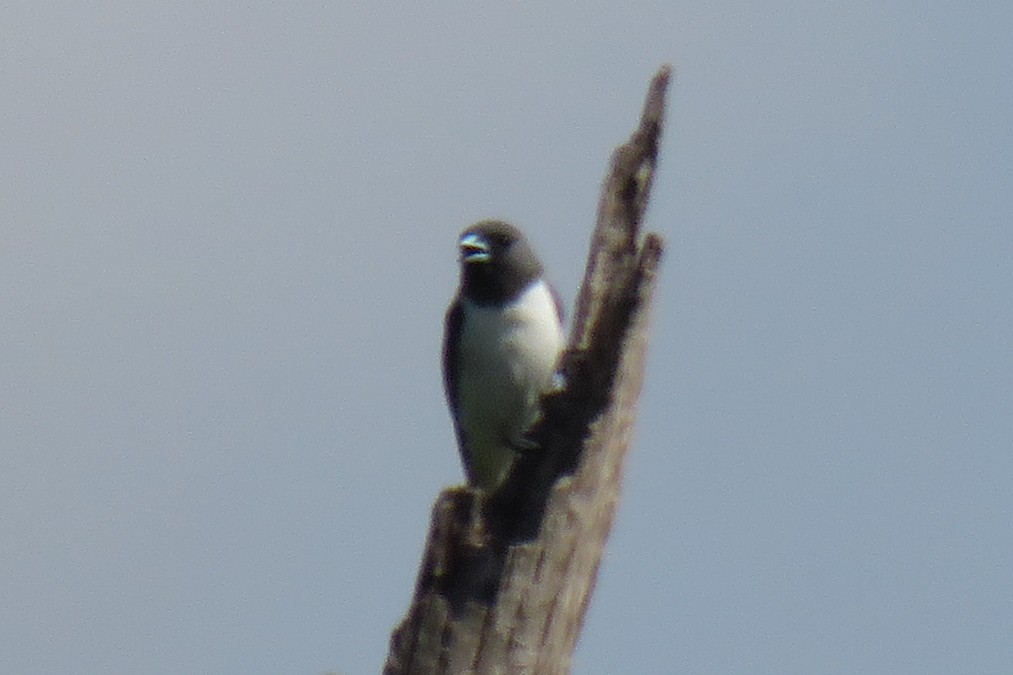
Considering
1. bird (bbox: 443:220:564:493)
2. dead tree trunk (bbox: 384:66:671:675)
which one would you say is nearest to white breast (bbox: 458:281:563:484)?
bird (bbox: 443:220:564:493)

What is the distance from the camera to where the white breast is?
26.6ft

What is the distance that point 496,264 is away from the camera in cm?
845

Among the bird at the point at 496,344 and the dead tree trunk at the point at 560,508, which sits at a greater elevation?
the bird at the point at 496,344

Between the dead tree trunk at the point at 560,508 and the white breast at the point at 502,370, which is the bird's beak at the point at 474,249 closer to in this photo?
the white breast at the point at 502,370

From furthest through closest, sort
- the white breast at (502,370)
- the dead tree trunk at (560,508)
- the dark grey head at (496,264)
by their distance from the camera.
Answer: the dark grey head at (496,264)
the white breast at (502,370)
the dead tree trunk at (560,508)

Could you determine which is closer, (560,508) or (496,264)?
(560,508)

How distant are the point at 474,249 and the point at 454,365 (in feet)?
1.84

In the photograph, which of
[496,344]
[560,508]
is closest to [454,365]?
[496,344]

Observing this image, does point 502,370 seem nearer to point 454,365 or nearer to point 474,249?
point 454,365

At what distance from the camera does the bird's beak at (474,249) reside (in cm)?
848

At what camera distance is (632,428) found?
625 centimetres

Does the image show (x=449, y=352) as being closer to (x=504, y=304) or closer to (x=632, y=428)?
(x=504, y=304)

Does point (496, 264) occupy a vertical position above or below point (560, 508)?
above

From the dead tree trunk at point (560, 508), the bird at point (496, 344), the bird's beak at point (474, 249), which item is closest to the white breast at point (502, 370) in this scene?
the bird at point (496, 344)
